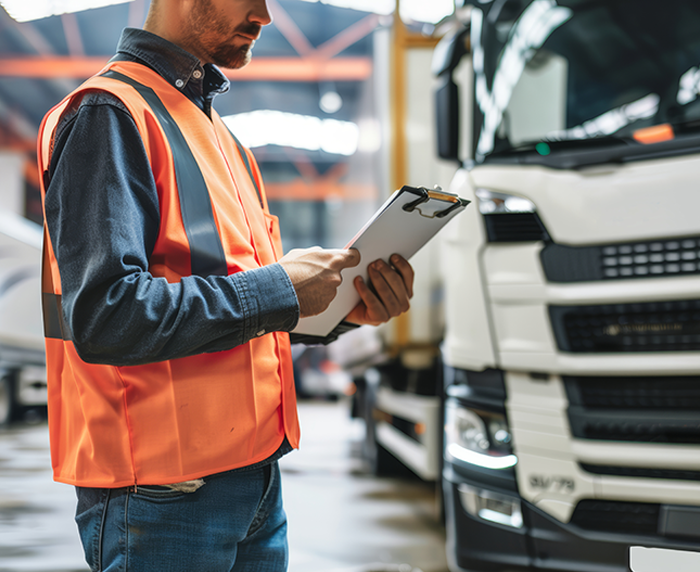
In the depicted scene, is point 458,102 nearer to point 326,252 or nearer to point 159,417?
point 326,252

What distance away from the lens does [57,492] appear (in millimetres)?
5293

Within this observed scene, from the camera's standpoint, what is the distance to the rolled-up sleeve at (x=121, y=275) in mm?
920

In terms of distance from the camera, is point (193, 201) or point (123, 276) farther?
point (193, 201)

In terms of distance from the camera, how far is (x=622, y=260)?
2.39 m

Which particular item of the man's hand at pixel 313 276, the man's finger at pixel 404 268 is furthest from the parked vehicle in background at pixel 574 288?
the man's hand at pixel 313 276

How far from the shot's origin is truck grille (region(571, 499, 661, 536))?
233cm

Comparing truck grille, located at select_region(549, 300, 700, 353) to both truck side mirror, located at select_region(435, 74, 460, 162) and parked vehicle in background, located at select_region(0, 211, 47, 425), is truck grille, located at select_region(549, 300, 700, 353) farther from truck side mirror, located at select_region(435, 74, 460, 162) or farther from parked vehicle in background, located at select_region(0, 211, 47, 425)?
parked vehicle in background, located at select_region(0, 211, 47, 425)

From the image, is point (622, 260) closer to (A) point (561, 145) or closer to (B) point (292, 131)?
(A) point (561, 145)

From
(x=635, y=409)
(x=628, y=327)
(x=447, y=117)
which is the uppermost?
(x=447, y=117)

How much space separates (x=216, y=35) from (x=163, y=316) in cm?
61

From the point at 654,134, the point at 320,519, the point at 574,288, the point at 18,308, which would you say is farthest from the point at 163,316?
the point at 18,308

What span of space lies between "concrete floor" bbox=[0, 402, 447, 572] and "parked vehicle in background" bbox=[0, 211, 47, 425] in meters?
1.57

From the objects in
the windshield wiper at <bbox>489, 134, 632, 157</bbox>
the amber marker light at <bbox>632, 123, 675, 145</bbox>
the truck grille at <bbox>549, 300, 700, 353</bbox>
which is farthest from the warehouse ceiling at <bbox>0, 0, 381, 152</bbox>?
the truck grille at <bbox>549, 300, 700, 353</bbox>

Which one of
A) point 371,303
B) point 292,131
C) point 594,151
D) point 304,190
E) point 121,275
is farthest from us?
point 304,190
